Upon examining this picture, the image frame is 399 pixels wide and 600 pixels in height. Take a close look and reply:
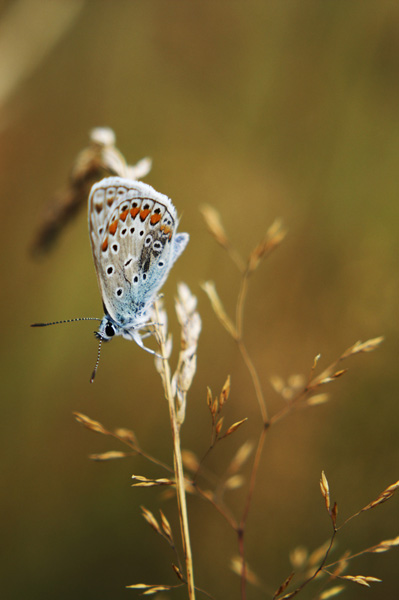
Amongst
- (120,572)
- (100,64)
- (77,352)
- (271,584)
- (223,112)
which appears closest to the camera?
(271,584)

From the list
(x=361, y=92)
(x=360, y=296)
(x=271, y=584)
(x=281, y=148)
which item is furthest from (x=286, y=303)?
(x=271, y=584)

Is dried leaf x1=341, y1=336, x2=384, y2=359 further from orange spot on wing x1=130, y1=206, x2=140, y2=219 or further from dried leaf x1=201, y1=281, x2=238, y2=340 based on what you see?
orange spot on wing x1=130, y1=206, x2=140, y2=219

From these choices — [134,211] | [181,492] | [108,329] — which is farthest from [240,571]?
[134,211]

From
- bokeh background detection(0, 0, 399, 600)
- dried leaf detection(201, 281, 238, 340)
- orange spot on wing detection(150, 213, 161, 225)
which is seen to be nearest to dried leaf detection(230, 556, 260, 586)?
bokeh background detection(0, 0, 399, 600)

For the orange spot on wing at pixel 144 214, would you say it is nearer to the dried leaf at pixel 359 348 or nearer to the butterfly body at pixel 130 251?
the butterfly body at pixel 130 251

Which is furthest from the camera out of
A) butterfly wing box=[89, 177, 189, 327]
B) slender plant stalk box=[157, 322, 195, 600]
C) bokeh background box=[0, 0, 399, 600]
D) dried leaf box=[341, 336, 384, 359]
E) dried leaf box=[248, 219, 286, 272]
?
bokeh background box=[0, 0, 399, 600]

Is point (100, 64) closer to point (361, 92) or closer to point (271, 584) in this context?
point (361, 92)

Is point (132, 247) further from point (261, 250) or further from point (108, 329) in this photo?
point (261, 250)
